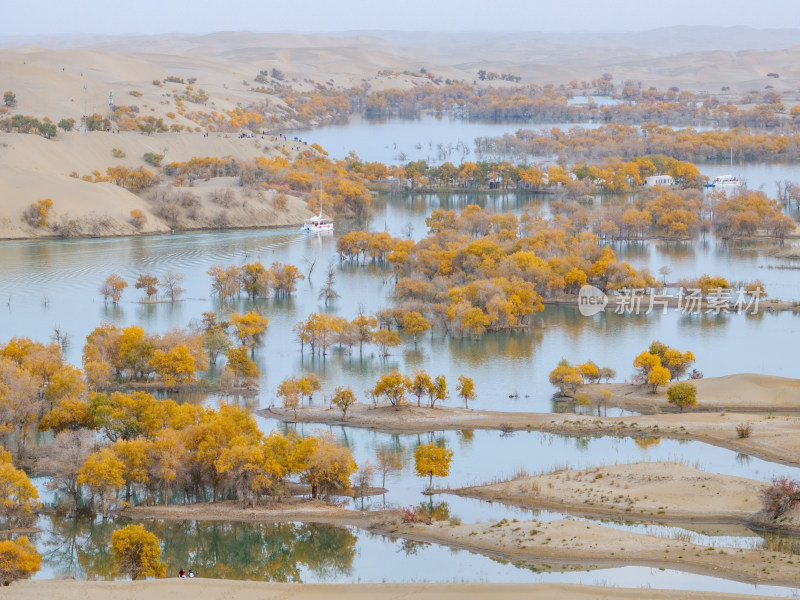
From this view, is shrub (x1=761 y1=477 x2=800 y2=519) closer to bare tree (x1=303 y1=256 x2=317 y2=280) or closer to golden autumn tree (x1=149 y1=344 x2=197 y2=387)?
golden autumn tree (x1=149 y1=344 x2=197 y2=387)

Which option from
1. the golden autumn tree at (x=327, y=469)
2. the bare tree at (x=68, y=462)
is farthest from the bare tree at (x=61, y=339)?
the golden autumn tree at (x=327, y=469)

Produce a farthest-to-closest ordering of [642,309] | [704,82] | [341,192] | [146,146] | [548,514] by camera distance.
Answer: [704,82], [146,146], [341,192], [642,309], [548,514]

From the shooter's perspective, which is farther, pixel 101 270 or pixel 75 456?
pixel 101 270

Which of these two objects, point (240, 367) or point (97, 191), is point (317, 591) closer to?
point (240, 367)

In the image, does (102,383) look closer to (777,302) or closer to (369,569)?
(369,569)

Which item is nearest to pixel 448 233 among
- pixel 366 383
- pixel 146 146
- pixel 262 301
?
pixel 262 301

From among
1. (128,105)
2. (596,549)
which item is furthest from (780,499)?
(128,105)
